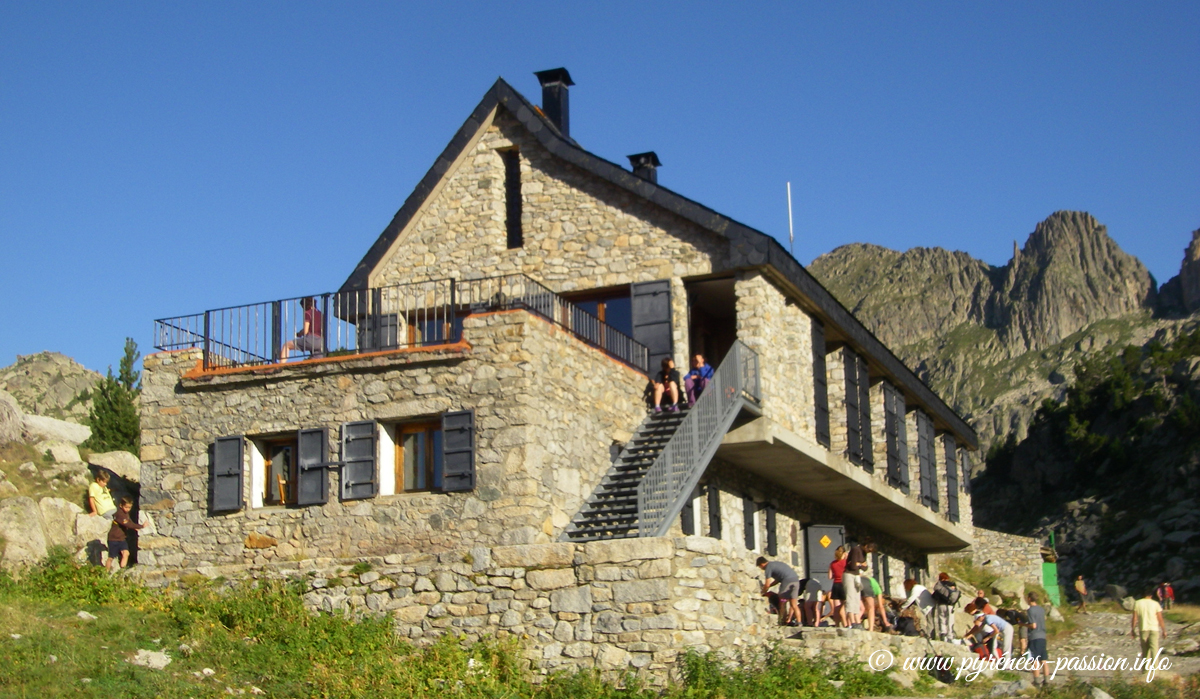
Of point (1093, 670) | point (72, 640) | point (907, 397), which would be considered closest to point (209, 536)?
point (72, 640)

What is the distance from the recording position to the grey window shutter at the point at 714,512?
70.4ft

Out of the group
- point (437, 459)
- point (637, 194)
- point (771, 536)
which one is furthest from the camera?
point (771, 536)

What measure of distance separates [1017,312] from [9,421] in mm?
130919

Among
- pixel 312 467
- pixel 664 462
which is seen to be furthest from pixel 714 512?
pixel 312 467

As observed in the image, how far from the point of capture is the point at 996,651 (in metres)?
20.4

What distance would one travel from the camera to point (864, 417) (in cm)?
2720

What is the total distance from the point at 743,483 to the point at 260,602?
915 cm

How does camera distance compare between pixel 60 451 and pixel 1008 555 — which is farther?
pixel 1008 555

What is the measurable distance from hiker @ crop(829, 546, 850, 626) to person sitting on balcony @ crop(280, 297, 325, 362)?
28.3 ft

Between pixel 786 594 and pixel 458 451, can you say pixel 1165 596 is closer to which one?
pixel 786 594

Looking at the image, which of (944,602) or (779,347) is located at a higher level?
(779,347)

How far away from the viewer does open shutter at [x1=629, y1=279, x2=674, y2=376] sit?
22781mm

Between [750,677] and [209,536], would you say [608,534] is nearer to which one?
[750,677]

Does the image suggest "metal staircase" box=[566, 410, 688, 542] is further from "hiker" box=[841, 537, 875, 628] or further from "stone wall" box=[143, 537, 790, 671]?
"hiker" box=[841, 537, 875, 628]
